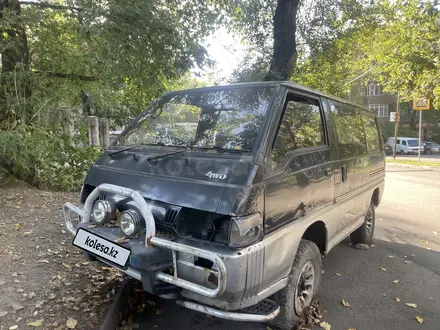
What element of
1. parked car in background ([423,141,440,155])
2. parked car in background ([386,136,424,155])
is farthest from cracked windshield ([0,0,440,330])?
parked car in background ([423,141,440,155])

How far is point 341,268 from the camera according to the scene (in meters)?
4.38

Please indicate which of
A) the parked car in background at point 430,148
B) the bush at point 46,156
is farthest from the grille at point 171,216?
the parked car in background at point 430,148

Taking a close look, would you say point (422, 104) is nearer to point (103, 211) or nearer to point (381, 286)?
point (381, 286)

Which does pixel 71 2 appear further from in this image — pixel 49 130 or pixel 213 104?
pixel 213 104

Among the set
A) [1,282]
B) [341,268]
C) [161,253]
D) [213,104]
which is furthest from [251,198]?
[341,268]

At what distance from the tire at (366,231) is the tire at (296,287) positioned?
2.25 m

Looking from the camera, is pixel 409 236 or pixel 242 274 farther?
pixel 409 236

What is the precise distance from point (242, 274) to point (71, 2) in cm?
511

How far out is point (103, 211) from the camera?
2639 millimetres

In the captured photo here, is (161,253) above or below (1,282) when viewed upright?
above

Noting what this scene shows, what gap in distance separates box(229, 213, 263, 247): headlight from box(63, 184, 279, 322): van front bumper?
0.05 meters

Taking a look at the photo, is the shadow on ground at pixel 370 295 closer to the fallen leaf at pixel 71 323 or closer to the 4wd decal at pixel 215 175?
the fallen leaf at pixel 71 323

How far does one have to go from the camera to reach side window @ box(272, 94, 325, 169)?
277 centimetres

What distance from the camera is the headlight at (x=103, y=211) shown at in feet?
8.64
